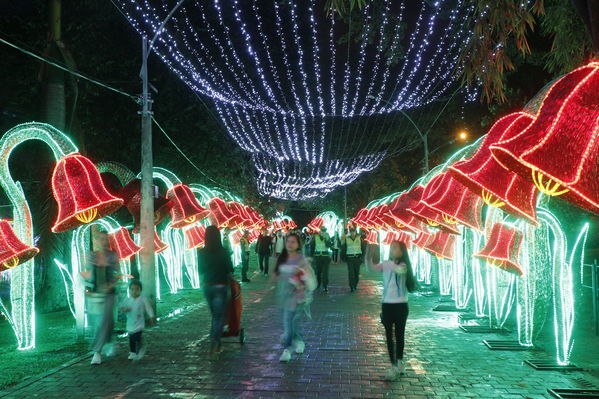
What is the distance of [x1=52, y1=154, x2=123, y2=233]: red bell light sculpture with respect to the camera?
928 cm

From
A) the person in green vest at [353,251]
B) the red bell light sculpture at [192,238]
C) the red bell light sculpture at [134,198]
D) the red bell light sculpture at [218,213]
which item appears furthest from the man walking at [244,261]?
the red bell light sculpture at [134,198]

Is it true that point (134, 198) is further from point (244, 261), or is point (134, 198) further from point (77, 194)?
point (244, 261)

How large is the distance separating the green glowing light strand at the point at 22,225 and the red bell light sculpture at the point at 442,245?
8868 millimetres

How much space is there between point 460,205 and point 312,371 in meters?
3.98

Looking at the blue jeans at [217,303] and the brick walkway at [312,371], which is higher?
the blue jeans at [217,303]

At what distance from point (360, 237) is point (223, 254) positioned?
1017 cm

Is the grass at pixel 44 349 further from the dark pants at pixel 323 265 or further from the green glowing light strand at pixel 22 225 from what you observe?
the dark pants at pixel 323 265

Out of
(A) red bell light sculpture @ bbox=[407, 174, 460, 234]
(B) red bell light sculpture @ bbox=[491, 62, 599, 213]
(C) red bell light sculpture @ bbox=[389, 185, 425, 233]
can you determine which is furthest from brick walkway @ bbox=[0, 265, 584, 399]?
(C) red bell light sculpture @ bbox=[389, 185, 425, 233]

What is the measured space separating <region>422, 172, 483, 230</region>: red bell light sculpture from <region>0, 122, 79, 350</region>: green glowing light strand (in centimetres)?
595

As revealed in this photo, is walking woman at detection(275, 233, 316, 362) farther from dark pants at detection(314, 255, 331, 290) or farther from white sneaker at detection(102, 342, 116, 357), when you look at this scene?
dark pants at detection(314, 255, 331, 290)

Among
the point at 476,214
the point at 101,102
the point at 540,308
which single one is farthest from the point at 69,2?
the point at 540,308

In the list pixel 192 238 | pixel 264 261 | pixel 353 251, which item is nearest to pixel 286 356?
pixel 353 251

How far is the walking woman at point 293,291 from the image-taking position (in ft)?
27.9

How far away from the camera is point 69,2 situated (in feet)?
57.2
